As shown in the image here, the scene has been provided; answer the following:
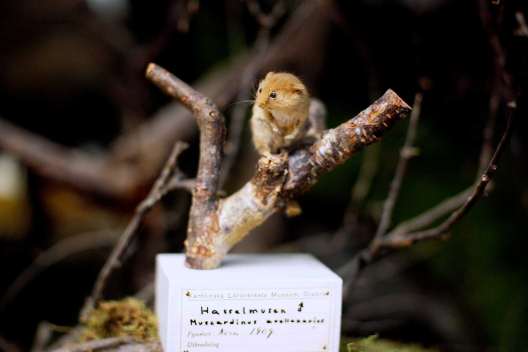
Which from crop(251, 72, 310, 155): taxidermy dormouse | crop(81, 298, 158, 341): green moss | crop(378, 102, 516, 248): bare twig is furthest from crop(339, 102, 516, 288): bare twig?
crop(81, 298, 158, 341): green moss

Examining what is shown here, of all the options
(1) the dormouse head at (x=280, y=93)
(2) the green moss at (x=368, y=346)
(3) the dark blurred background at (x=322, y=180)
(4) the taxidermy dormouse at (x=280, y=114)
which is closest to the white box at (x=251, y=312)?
(2) the green moss at (x=368, y=346)

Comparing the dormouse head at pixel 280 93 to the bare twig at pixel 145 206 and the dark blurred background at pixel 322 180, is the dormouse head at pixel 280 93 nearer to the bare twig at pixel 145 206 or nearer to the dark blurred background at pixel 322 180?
the bare twig at pixel 145 206

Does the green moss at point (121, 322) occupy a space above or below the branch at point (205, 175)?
below

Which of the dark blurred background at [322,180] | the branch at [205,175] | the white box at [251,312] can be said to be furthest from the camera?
the dark blurred background at [322,180]

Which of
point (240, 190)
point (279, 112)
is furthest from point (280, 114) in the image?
point (240, 190)

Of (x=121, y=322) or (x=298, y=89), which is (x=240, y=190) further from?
(x=121, y=322)

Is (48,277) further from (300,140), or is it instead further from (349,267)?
(300,140)
